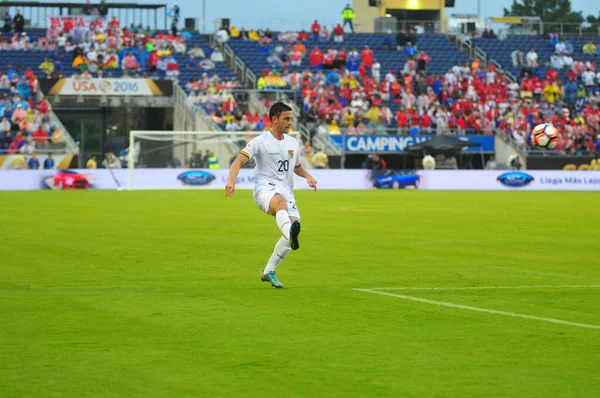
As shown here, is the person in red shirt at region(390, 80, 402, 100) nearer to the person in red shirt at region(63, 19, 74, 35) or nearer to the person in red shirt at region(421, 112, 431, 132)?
the person in red shirt at region(421, 112, 431, 132)

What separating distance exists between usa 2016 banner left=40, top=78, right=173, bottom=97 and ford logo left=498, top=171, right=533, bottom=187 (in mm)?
15997

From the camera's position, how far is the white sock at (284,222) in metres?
11.9

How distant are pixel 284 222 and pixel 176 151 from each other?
3582 centimetres

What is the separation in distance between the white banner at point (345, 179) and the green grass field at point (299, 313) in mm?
22596

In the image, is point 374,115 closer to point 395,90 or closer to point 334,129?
point 334,129

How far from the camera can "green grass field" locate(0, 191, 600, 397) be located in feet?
24.0

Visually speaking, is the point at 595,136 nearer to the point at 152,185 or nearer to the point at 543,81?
the point at 543,81

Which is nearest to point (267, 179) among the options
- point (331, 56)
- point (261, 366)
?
point (261, 366)

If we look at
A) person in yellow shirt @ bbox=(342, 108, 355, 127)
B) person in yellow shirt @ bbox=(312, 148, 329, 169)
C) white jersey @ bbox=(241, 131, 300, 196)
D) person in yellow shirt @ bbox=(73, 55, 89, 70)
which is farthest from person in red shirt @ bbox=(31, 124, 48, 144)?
white jersey @ bbox=(241, 131, 300, 196)

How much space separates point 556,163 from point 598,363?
45624 mm

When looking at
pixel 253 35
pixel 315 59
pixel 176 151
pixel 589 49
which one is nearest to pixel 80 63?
pixel 176 151

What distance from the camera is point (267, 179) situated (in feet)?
41.2

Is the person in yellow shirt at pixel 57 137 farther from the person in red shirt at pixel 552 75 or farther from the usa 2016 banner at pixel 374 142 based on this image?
the person in red shirt at pixel 552 75

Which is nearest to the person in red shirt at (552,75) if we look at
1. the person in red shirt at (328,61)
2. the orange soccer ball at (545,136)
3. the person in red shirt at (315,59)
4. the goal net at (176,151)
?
the person in red shirt at (328,61)
